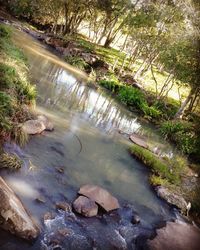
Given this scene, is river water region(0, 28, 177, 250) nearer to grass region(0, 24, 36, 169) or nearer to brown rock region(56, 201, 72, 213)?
brown rock region(56, 201, 72, 213)

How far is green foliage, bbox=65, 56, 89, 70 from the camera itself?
24.8m

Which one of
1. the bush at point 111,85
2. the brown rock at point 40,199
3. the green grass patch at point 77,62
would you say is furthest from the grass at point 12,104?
the green grass patch at point 77,62

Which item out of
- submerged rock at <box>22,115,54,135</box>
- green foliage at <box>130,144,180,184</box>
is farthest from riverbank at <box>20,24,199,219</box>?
submerged rock at <box>22,115,54,135</box>

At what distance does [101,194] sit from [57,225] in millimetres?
1913

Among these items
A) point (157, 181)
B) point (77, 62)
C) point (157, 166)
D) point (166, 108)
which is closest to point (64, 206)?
point (157, 181)

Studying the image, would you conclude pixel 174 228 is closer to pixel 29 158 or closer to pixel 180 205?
pixel 180 205

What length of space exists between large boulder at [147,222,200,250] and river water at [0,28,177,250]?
1.42 ft

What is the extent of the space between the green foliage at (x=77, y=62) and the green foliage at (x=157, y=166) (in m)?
13.7

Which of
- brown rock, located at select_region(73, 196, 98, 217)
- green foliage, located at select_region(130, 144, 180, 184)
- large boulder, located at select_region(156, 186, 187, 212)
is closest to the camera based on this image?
brown rock, located at select_region(73, 196, 98, 217)

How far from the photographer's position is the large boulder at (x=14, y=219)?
5.61 metres

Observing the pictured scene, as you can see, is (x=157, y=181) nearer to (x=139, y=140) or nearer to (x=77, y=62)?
(x=139, y=140)

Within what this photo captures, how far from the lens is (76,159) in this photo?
382 inches

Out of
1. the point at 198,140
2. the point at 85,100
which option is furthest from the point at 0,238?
the point at 198,140

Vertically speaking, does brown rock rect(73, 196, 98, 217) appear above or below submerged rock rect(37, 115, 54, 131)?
below
